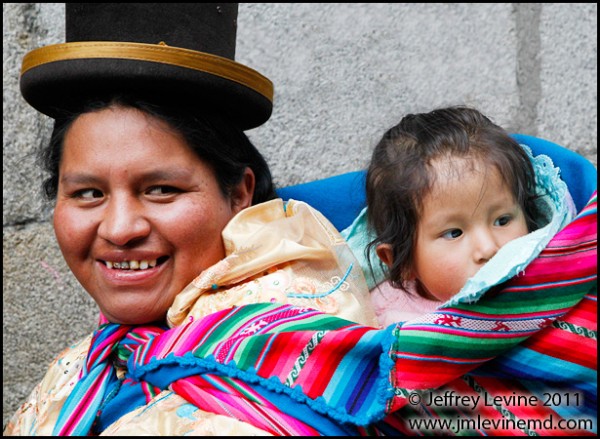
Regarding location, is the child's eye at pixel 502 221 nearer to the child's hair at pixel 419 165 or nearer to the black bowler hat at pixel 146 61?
the child's hair at pixel 419 165

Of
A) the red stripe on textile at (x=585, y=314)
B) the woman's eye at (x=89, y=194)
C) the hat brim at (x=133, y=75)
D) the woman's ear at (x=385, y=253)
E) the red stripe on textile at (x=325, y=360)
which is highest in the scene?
the hat brim at (x=133, y=75)

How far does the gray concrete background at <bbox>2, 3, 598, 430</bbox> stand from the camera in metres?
3.01

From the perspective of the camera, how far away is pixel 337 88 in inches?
123

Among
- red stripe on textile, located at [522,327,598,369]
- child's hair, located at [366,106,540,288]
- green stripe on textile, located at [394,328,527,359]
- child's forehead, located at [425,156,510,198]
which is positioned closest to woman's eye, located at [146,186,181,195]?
child's hair, located at [366,106,540,288]

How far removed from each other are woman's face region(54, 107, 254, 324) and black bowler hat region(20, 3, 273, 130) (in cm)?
9

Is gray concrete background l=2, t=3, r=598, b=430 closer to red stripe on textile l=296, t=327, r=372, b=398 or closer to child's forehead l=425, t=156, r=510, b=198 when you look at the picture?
child's forehead l=425, t=156, r=510, b=198

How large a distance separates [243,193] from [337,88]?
103cm

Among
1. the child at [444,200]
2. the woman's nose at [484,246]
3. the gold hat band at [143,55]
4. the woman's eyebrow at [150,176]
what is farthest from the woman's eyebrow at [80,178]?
the woman's nose at [484,246]

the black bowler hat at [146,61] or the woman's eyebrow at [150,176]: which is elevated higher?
the black bowler hat at [146,61]

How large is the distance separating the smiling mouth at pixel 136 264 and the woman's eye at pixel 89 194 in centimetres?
18

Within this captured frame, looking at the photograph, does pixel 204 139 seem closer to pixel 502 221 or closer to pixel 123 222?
pixel 123 222

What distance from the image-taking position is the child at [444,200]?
6.37ft

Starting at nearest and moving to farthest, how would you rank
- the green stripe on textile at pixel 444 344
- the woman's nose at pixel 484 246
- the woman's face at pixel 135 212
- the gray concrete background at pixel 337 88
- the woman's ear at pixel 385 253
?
the green stripe on textile at pixel 444 344, the woman's nose at pixel 484 246, the woman's face at pixel 135 212, the woman's ear at pixel 385 253, the gray concrete background at pixel 337 88

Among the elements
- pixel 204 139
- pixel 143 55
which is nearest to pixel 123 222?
pixel 204 139
